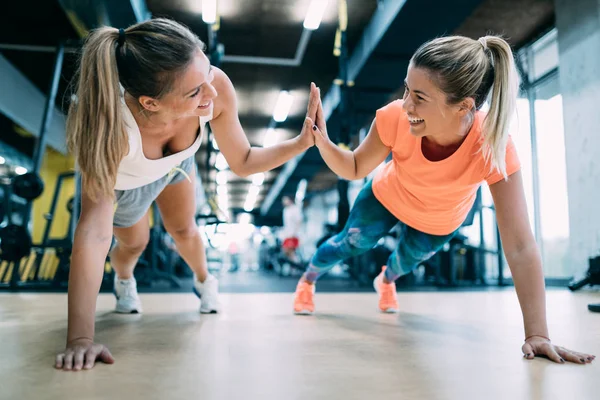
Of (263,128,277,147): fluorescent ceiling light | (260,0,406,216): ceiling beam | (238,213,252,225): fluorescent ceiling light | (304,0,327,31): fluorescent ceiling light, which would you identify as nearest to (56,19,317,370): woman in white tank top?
(260,0,406,216): ceiling beam

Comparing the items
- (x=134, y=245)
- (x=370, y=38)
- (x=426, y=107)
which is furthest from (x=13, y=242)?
(x=370, y=38)

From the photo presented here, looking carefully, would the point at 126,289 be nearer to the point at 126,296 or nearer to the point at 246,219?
the point at 126,296

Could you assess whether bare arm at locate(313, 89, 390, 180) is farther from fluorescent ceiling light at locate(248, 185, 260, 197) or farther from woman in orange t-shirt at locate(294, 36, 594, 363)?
fluorescent ceiling light at locate(248, 185, 260, 197)

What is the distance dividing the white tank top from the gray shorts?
6 centimetres

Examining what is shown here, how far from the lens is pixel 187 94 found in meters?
1.34

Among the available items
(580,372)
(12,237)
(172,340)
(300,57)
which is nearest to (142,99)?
(172,340)

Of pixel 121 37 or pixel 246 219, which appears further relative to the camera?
pixel 246 219

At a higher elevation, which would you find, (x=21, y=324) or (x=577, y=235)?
(x=577, y=235)

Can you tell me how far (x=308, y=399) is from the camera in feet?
2.83

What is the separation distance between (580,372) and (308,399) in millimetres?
638

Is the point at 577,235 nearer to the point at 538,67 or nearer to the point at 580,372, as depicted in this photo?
the point at 538,67

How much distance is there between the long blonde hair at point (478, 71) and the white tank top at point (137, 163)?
0.70 metres

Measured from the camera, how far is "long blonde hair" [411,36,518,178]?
137cm

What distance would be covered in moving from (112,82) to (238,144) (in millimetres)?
548
